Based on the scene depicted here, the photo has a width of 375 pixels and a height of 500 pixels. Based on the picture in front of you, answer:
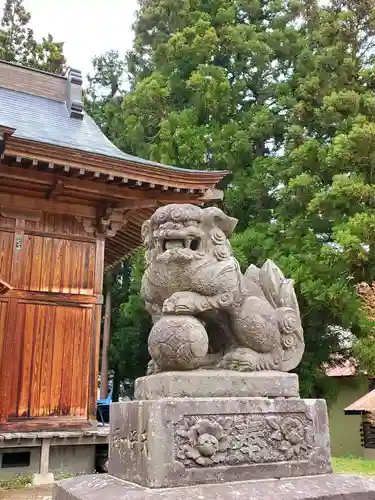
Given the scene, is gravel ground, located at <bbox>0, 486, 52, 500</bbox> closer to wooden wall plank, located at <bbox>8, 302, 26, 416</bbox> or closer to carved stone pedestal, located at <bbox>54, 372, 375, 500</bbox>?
wooden wall plank, located at <bbox>8, 302, 26, 416</bbox>

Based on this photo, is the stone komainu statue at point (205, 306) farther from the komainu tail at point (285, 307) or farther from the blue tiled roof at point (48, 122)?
the blue tiled roof at point (48, 122)

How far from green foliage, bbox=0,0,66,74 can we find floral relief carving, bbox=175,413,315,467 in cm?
2171

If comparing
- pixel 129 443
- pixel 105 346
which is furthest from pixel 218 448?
pixel 105 346

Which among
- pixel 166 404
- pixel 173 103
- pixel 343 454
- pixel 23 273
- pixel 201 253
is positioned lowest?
pixel 343 454

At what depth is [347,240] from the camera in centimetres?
1028

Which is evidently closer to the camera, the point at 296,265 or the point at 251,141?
the point at 296,265

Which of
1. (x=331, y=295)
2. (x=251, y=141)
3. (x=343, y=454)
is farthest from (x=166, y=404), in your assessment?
(x=343, y=454)

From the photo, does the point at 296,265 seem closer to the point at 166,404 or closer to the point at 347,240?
the point at 347,240

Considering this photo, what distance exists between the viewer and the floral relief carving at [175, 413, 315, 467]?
2.75m

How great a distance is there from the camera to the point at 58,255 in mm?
8047

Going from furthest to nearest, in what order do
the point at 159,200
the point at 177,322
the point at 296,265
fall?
1. the point at 296,265
2. the point at 159,200
3. the point at 177,322

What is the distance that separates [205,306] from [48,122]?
8077mm

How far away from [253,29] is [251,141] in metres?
3.73

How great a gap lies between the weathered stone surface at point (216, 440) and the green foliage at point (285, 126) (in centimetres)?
774
